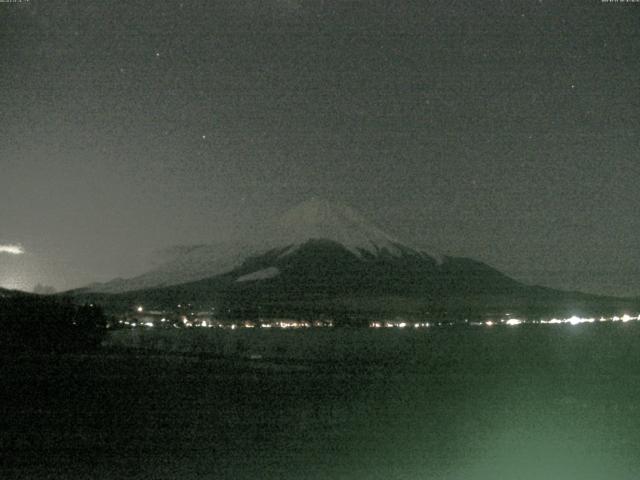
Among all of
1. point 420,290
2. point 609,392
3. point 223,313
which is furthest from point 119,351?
point 420,290

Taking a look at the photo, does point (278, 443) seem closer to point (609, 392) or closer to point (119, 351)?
point (609, 392)

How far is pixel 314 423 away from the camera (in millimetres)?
15227

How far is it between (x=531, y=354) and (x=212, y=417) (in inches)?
971

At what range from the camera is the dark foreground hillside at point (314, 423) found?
37.1ft

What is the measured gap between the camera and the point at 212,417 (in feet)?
52.1

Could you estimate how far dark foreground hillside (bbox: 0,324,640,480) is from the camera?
37.1ft

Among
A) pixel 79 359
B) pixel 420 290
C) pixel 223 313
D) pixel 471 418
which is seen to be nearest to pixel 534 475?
pixel 471 418

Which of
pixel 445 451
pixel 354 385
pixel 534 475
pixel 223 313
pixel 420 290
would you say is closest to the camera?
pixel 534 475

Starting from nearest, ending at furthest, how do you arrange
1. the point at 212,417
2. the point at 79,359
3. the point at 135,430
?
the point at 135,430, the point at 212,417, the point at 79,359

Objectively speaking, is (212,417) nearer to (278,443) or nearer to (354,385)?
(278,443)

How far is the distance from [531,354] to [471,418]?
2301 cm

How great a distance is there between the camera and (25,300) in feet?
166

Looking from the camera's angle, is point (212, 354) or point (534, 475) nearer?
point (534, 475)

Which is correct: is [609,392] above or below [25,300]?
below
